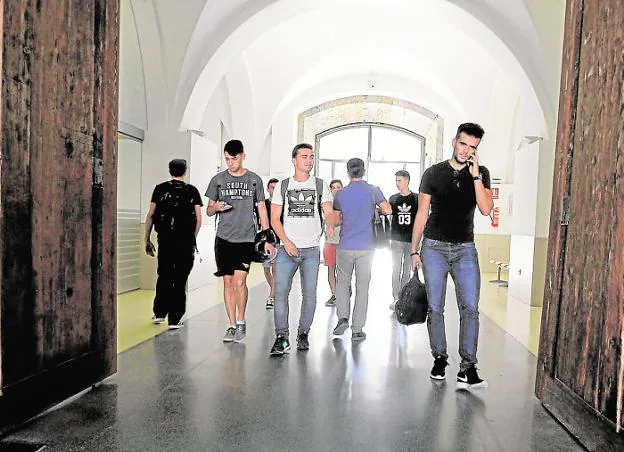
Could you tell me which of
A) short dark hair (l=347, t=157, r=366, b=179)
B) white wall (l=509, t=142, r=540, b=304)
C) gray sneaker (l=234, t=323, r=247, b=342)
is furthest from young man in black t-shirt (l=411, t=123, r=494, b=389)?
white wall (l=509, t=142, r=540, b=304)

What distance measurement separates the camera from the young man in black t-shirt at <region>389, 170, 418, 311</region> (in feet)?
21.4

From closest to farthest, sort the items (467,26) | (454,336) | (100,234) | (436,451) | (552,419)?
(436,451) < (552,419) < (100,234) < (454,336) < (467,26)

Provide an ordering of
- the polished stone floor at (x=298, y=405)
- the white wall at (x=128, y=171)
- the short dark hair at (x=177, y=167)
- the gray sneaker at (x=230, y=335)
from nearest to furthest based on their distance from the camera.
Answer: the polished stone floor at (x=298, y=405)
the gray sneaker at (x=230, y=335)
the short dark hair at (x=177, y=167)
the white wall at (x=128, y=171)

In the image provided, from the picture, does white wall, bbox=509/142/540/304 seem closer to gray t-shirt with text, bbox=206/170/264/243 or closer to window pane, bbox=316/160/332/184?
gray t-shirt with text, bbox=206/170/264/243

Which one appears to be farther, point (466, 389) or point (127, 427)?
point (466, 389)

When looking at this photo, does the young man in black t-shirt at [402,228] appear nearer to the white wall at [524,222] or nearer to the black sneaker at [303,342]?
the black sneaker at [303,342]

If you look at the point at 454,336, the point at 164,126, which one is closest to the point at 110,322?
the point at 454,336

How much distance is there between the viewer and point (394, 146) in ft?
57.7

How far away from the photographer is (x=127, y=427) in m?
2.87

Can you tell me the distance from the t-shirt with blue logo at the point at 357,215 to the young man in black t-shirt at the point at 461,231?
48.3 inches

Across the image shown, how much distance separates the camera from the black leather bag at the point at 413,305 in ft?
12.6

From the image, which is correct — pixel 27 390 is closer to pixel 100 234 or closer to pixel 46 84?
pixel 100 234

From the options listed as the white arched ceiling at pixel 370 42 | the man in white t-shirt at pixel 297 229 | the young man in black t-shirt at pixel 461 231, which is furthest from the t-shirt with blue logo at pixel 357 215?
the white arched ceiling at pixel 370 42

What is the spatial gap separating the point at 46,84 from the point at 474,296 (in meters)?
2.81
